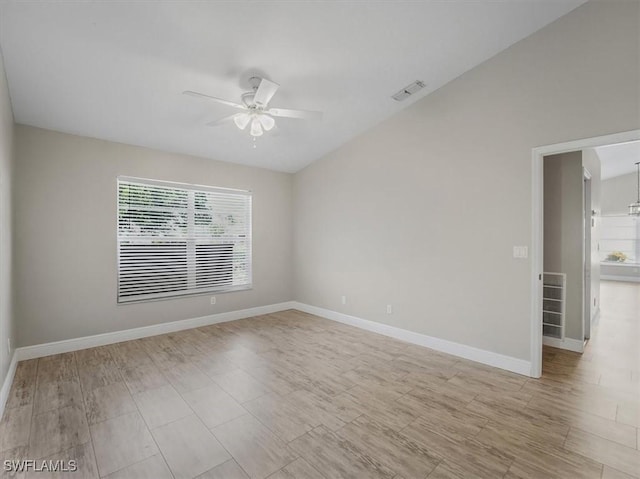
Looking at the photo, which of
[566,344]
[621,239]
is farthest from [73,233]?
[621,239]

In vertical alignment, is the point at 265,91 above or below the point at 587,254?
above

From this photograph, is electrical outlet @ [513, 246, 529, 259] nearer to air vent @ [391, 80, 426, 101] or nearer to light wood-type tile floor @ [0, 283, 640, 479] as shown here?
light wood-type tile floor @ [0, 283, 640, 479]

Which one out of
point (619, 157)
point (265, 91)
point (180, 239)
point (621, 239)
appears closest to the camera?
point (265, 91)

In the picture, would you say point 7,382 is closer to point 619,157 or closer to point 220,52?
point 220,52

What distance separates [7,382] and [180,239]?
239 centimetres

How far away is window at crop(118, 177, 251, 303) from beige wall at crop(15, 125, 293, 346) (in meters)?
0.15

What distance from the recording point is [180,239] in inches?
179

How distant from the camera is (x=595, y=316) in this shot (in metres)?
4.83

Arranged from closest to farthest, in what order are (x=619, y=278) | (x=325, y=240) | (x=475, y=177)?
(x=475, y=177)
(x=325, y=240)
(x=619, y=278)

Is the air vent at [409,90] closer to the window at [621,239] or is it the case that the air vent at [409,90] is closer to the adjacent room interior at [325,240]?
the adjacent room interior at [325,240]

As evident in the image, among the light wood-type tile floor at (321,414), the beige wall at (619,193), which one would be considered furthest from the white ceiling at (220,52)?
the beige wall at (619,193)

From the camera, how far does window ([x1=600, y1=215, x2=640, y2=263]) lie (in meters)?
9.11

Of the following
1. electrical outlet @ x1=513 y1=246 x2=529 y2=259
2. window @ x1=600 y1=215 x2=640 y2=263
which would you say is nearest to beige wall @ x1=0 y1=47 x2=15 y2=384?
electrical outlet @ x1=513 y1=246 x2=529 y2=259

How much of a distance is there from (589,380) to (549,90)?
2914 millimetres
